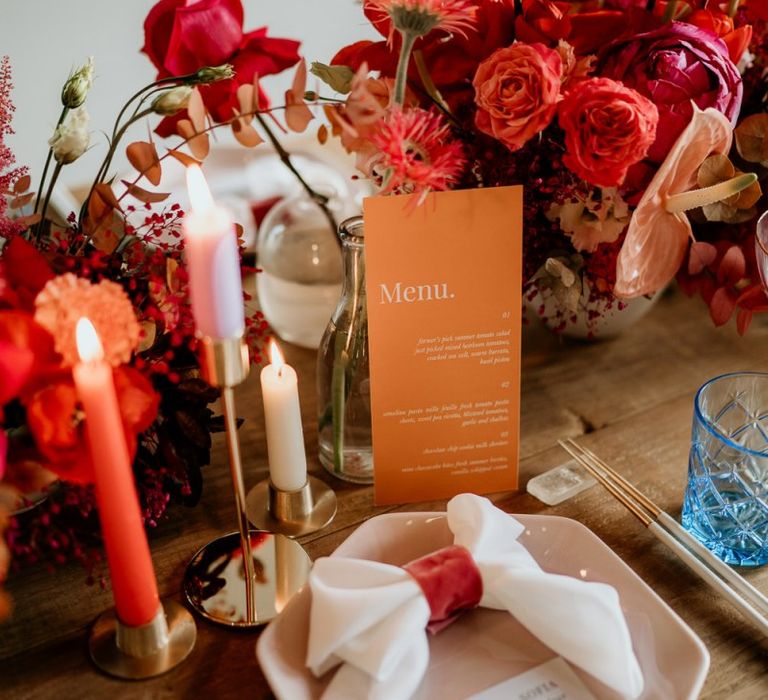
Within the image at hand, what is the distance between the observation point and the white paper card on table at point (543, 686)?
1.81 feet

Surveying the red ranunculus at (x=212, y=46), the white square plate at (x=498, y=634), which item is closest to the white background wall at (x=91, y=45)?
the red ranunculus at (x=212, y=46)

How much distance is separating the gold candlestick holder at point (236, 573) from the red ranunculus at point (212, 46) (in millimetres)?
294

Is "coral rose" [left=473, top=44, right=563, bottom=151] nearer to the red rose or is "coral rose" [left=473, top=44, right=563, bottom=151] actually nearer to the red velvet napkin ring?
the red rose

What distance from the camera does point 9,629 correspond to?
64 centimetres

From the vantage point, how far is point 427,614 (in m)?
0.56

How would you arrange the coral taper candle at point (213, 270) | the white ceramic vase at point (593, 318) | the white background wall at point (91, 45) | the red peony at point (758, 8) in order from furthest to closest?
the white background wall at point (91, 45) → the white ceramic vase at point (593, 318) → the red peony at point (758, 8) → the coral taper candle at point (213, 270)

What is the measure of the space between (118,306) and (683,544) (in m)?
0.50

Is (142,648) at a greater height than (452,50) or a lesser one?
lesser

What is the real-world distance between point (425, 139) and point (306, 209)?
1.40ft

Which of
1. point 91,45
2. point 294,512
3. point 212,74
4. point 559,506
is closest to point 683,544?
point 559,506

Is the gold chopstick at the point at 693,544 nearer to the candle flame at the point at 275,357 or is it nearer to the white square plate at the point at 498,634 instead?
the white square plate at the point at 498,634

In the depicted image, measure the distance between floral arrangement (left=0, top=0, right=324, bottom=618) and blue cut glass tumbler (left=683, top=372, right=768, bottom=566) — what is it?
0.39m

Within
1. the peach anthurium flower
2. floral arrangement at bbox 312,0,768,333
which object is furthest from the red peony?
the peach anthurium flower

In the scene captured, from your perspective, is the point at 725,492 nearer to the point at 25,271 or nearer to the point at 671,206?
the point at 671,206
